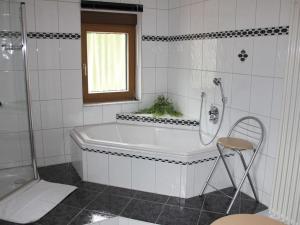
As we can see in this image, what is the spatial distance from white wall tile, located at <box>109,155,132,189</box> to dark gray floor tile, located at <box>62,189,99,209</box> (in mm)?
239

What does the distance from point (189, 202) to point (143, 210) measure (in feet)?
1.42

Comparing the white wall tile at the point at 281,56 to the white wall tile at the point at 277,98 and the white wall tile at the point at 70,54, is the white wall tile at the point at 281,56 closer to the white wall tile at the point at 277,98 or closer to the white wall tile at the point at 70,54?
the white wall tile at the point at 277,98

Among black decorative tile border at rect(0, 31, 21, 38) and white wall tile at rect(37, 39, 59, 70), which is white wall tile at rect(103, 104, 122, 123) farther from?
black decorative tile border at rect(0, 31, 21, 38)

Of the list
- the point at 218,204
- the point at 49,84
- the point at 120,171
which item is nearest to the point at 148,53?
the point at 49,84

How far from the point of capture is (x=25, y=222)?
2.32 metres

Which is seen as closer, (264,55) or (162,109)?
(264,55)

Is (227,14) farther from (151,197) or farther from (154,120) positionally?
(151,197)

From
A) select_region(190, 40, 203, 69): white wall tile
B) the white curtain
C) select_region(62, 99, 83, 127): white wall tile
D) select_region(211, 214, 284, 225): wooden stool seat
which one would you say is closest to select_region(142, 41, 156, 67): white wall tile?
the white curtain

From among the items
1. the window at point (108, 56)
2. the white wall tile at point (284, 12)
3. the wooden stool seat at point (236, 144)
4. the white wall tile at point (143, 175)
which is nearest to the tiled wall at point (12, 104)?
the window at point (108, 56)

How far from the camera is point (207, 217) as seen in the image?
2443mm

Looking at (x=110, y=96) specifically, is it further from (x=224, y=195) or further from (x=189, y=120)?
(x=224, y=195)

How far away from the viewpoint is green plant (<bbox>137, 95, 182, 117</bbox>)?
3.77m

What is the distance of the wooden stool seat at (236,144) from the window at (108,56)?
5.69 ft

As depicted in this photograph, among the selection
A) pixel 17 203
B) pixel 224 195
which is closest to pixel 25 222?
pixel 17 203
